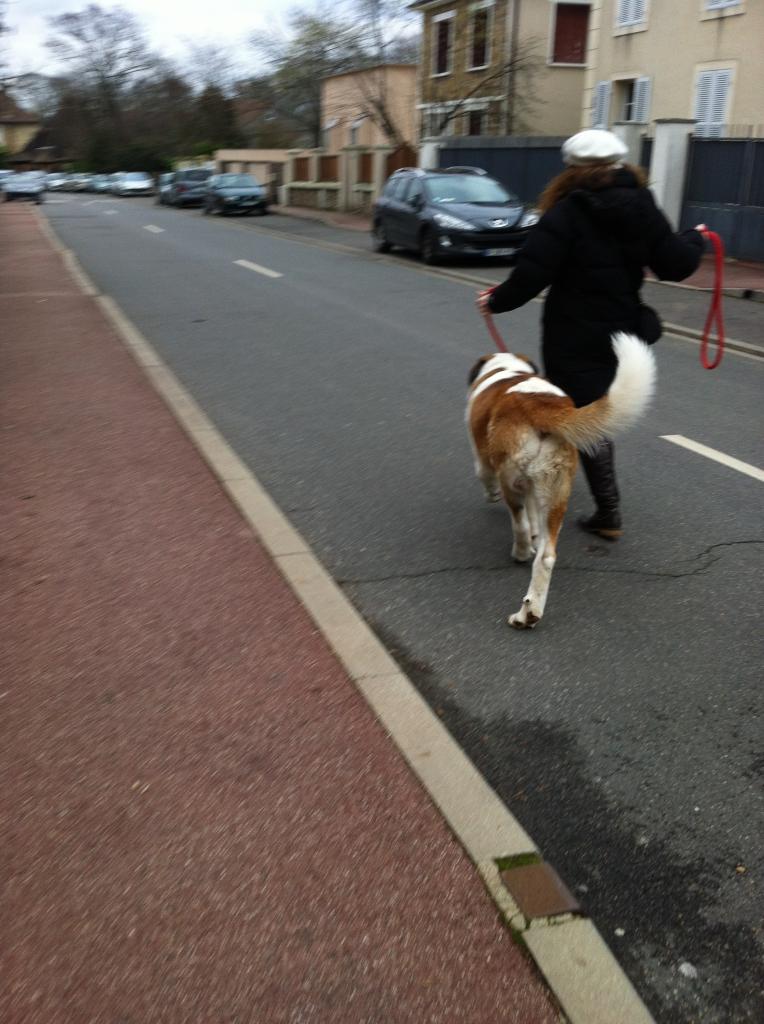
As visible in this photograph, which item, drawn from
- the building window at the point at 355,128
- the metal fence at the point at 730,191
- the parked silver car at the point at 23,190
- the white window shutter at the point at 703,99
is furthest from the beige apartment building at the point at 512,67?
the parked silver car at the point at 23,190

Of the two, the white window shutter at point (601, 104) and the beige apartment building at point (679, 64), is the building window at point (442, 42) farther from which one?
the white window shutter at point (601, 104)

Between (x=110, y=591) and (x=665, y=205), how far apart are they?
1818 centimetres

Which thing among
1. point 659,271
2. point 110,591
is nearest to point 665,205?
point 659,271

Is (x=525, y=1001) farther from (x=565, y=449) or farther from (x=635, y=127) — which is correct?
(x=635, y=127)

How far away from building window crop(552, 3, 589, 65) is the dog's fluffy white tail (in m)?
34.3

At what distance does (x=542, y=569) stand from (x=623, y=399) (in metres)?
0.77

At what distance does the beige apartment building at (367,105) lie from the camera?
40.8 meters

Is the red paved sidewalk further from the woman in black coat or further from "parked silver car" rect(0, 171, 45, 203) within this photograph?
"parked silver car" rect(0, 171, 45, 203)

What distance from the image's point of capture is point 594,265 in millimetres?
4828

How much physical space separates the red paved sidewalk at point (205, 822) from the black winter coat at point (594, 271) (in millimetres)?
1807

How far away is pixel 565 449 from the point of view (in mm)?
4262

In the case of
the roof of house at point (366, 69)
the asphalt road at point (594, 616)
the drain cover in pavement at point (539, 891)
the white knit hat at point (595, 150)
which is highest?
the roof of house at point (366, 69)

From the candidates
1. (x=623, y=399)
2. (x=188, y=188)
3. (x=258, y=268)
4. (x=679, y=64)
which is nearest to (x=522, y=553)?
(x=623, y=399)

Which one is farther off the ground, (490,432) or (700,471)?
(490,432)
